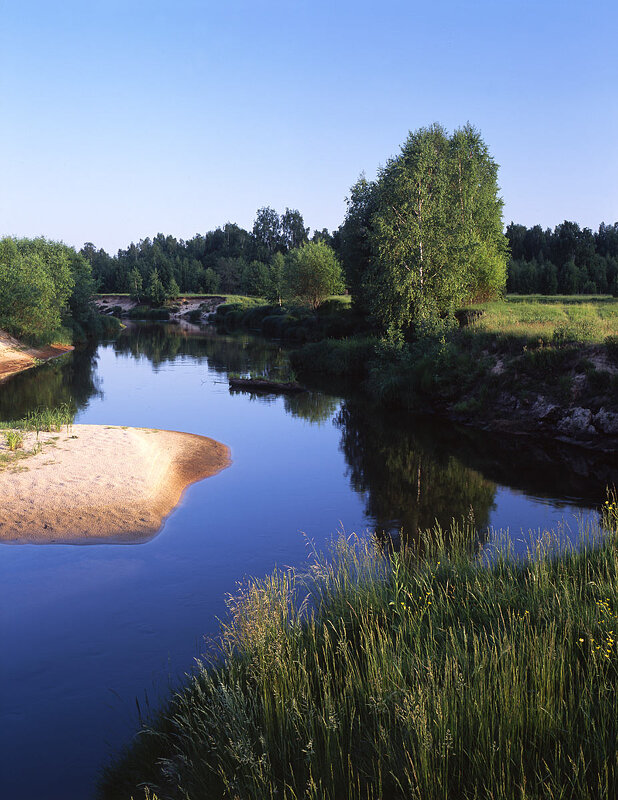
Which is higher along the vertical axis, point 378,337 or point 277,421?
point 378,337

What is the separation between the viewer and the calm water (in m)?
9.30

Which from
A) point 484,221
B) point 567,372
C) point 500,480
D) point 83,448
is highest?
point 484,221

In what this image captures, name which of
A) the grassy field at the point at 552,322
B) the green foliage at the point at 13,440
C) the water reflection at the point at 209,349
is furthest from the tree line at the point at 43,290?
the grassy field at the point at 552,322

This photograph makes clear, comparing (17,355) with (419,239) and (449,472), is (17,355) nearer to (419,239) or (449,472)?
(419,239)

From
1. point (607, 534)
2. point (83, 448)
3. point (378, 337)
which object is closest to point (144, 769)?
point (607, 534)

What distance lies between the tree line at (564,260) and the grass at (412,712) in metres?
71.4

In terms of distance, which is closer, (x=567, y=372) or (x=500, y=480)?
(x=500, y=480)

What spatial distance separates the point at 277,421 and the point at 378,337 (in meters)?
15.4

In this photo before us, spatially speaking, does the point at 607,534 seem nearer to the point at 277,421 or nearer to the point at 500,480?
the point at 500,480

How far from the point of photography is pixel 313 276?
7688 centimetres

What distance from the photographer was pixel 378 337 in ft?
149

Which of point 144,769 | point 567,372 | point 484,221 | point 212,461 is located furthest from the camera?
point 484,221

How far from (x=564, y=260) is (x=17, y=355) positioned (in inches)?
3486

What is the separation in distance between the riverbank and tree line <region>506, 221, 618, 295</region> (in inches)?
2213
